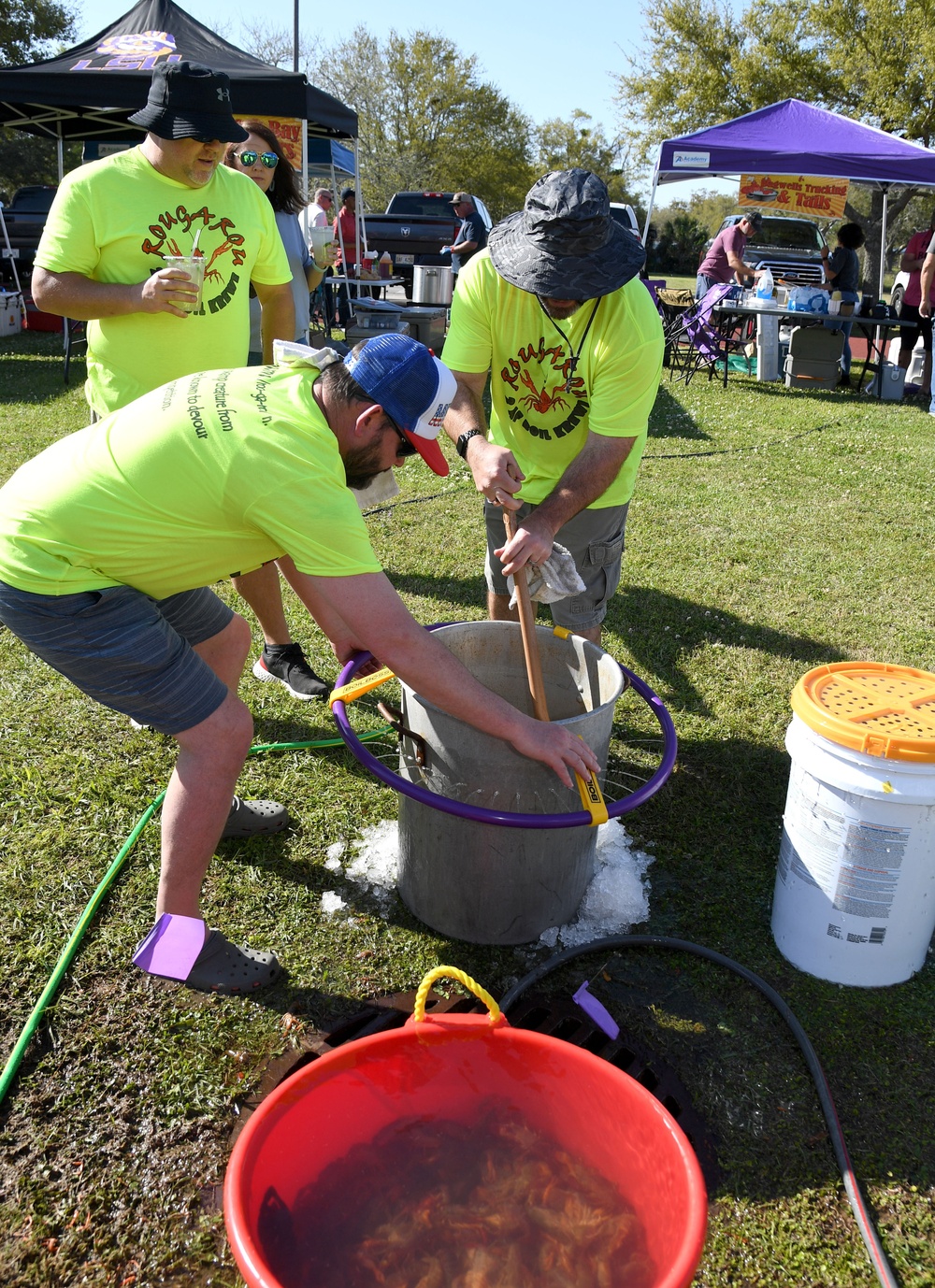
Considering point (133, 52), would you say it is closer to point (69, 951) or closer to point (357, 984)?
point (69, 951)

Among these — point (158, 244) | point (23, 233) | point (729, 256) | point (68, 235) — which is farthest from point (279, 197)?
point (23, 233)

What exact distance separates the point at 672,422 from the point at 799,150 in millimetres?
4314

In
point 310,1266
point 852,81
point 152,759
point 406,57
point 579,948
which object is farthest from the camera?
point 406,57

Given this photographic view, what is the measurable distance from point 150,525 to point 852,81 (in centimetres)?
2567

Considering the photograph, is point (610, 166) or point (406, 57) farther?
point (610, 166)

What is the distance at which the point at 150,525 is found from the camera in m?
1.78

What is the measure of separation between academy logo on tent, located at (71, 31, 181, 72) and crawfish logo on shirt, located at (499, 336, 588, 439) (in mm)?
6989

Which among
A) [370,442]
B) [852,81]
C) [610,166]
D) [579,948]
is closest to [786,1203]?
[579,948]

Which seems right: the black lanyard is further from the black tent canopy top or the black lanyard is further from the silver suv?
the silver suv

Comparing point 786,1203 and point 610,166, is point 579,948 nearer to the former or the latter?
point 786,1203

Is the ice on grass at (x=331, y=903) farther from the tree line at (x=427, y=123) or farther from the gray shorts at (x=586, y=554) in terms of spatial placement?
the tree line at (x=427, y=123)

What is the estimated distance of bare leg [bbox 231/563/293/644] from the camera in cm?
328

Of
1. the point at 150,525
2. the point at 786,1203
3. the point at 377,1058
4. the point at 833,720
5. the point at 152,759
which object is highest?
the point at 150,525

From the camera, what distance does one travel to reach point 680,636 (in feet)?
13.5
